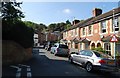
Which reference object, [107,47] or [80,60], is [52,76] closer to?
[80,60]

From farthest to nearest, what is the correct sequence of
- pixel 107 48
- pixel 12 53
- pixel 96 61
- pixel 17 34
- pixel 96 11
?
pixel 96 11
pixel 107 48
pixel 17 34
pixel 12 53
pixel 96 61

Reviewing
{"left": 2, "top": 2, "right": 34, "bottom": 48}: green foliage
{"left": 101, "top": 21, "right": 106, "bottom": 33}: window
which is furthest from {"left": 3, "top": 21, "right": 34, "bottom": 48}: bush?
{"left": 101, "top": 21, "right": 106, "bottom": 33}: window

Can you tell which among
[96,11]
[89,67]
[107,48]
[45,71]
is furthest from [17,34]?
[96,11]

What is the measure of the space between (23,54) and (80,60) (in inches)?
222

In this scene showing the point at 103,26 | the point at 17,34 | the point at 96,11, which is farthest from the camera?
the point at 96,11

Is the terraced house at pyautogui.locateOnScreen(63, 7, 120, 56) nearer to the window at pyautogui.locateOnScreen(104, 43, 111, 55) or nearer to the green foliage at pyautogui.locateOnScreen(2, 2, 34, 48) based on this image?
the window at pyautogui.locateOnScreen(104, 43, 111, 55)

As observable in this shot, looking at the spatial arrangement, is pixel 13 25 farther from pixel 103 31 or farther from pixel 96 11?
pixel 96 11

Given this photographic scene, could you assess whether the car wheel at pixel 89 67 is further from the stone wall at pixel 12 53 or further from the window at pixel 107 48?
the window at pixel 107 48

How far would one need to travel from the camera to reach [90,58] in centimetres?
1426

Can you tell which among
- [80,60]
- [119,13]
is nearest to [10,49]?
[80,60]

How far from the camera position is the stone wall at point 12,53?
52.5 feet

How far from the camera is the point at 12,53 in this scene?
1683 centimetres

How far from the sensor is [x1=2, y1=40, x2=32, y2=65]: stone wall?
52.5 ft

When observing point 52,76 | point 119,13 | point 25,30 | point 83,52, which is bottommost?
point 52,76
